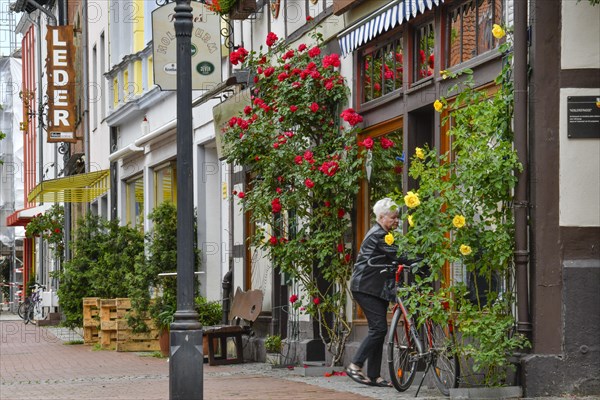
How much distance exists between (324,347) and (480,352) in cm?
524

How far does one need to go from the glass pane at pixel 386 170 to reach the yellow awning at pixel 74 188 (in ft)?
50.3

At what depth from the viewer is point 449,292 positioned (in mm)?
11094

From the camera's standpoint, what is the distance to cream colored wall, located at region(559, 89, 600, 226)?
1077 cm

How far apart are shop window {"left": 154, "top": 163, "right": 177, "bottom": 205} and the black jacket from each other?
1124cm

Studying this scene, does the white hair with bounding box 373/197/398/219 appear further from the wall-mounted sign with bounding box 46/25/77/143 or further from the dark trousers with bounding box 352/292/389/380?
the wall-mounted sign with bounding box 46/25/77/143

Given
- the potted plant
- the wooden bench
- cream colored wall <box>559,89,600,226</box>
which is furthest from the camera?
the wooden bench

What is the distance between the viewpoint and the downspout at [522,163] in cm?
1080

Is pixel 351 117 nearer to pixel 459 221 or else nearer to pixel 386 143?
pixel 386 143

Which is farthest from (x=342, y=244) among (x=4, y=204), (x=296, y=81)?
(x=4, y=204)

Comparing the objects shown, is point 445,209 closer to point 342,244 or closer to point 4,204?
point 342,244

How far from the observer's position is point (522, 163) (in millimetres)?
10773

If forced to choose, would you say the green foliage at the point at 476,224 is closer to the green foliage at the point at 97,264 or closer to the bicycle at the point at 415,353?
the bicycle at the point at 415,353

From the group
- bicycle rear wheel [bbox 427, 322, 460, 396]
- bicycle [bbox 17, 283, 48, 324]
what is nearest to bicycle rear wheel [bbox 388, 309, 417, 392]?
bicycle rear wheel [bbox 427, 322, 460, 396]

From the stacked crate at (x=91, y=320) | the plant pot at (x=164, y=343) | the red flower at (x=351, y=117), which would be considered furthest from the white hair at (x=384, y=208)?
the stacked crate at (x=91, y=320)
